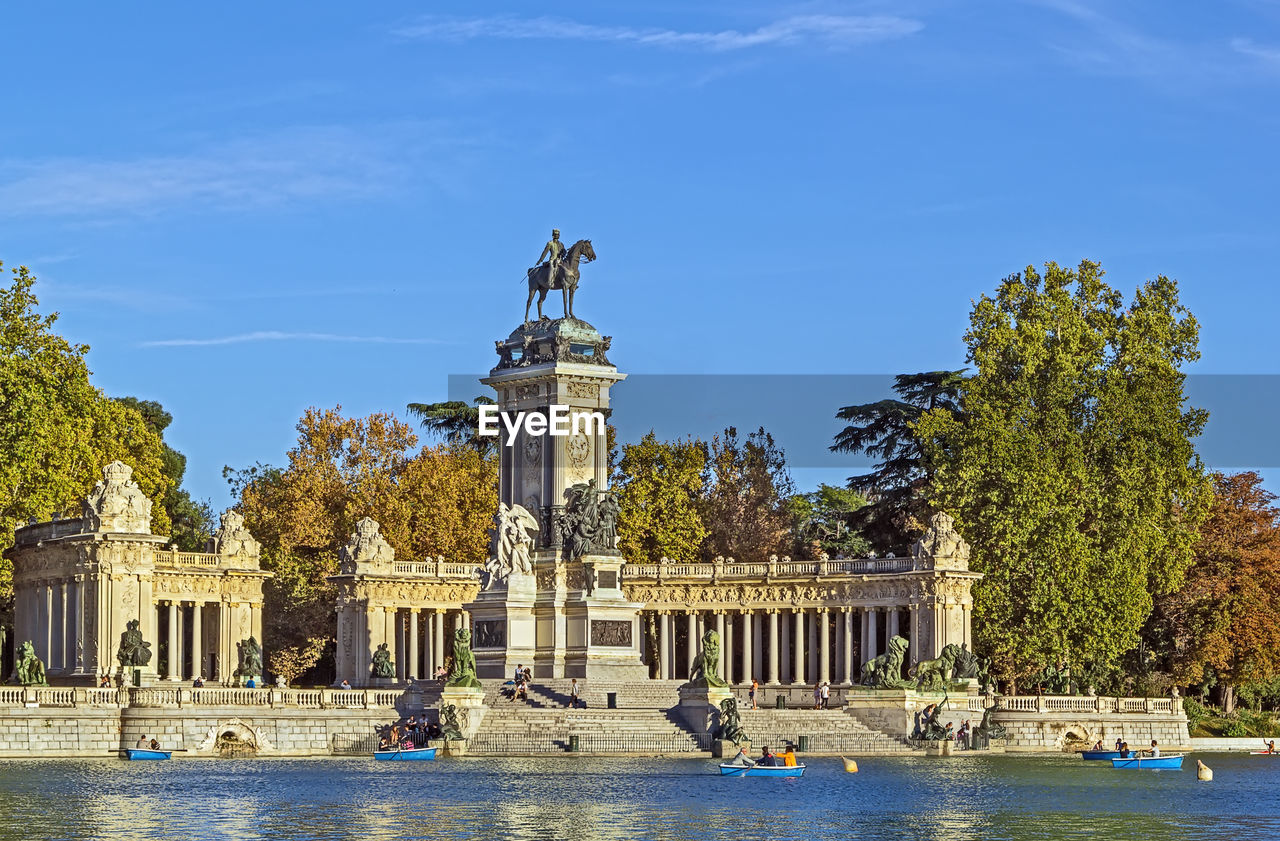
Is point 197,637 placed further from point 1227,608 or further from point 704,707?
point 1227,608

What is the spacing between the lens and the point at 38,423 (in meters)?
78.8

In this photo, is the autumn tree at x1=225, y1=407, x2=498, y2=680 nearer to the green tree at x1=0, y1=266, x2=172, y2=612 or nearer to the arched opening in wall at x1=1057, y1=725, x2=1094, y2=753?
the green tree at x1=0, y1=266, x2=172, y2=612

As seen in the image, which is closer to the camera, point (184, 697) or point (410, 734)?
point (410, 734)

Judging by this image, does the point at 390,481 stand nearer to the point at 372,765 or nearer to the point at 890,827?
the point at 372,765

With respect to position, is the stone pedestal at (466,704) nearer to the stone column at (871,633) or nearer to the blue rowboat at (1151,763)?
the blue rowboat at (1151,763)

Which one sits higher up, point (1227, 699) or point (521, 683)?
point (521, 683)

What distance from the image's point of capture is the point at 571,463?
262ft

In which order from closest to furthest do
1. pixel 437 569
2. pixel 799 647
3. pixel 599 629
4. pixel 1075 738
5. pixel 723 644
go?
pixel 599 629, pixel 1075 738, pixel 799 647, pixel 437 569, pixel 723 644

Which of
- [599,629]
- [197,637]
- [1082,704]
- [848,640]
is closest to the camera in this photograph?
[599,629]

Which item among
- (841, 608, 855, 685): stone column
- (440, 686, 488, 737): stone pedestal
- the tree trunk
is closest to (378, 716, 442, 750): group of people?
(440, 686, 488, 737): stone pedestal

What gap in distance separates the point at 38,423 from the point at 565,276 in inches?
708

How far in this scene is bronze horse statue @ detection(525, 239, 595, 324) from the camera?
82000 mm

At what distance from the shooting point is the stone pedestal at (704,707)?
229 feet

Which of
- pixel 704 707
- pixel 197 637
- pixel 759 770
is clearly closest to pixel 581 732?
pixel 704 707
